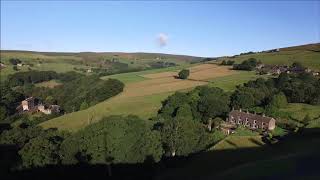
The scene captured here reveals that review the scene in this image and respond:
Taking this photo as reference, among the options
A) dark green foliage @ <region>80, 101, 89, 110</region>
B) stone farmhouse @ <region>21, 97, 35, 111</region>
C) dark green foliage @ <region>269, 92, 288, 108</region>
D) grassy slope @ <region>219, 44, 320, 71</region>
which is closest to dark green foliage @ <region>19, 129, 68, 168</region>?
dark green foliage @ <region>269, 92, 288, 108</region>

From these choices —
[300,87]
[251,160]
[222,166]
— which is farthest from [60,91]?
[251,160]

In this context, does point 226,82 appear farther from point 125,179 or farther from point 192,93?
point 125,179

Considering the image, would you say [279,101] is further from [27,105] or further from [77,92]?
[27,105]

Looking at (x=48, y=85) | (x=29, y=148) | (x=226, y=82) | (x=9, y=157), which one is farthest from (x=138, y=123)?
(x=48, y=85)

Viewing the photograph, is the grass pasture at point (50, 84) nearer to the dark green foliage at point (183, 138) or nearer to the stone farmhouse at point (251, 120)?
the stone farmhouse at point (251, 120)

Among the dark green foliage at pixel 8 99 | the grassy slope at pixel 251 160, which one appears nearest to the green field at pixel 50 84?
the dark green foliage at pixel 8 99
